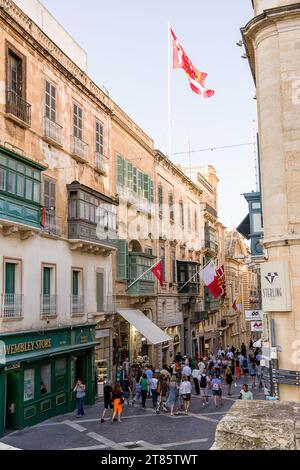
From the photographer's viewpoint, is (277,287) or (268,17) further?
(268,17)

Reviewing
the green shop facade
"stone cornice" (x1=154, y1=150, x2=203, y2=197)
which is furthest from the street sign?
"stone cornice" (x1=154, y1=150, x2=203, y2=197)

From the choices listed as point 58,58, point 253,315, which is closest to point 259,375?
point 253,315

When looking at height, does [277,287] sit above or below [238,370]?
above

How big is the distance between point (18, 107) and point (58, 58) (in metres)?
4.79

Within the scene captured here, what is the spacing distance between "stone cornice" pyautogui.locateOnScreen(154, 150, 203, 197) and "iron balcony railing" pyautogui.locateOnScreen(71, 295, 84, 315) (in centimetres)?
1537

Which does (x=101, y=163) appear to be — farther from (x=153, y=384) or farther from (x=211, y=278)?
(x=153, y=384)

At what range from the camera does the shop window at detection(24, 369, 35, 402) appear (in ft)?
57.3

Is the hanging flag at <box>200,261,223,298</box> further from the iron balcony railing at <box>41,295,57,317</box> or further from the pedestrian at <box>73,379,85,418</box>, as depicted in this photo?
the pedestrian at <box>73,379,85,418</box>

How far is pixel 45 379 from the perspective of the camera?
62.4 ft

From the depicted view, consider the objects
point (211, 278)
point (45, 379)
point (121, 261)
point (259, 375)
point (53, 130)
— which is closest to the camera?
point (45, 379)

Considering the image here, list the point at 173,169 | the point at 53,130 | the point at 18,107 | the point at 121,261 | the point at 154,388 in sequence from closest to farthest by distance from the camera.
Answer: the point at 18,107, the point at 154,388, the point at 53,130, the point at 121,261, the point at 173,169

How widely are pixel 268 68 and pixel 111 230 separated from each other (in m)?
12.4

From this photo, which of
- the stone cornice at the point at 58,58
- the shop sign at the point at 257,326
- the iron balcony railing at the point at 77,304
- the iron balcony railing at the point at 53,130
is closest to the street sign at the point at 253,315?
the shop sign at the point at 257,326

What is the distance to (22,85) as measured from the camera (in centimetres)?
1883
